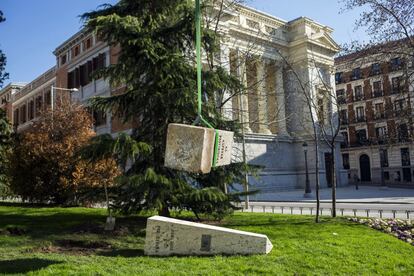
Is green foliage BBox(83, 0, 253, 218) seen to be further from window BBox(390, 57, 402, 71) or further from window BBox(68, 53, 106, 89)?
window BBox(68, 53, 106, 89)

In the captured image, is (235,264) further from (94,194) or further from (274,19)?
(274,19)

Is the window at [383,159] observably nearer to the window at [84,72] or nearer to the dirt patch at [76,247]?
the window at [84,72]

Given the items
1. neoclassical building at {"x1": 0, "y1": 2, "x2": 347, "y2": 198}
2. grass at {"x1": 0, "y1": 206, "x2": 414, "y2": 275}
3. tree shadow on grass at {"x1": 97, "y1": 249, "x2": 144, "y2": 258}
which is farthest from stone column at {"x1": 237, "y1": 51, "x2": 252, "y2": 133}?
neoclassical building at {"x1": 0, "y1": 2, "x2": 347, "y2": 198}

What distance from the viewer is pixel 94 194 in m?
11.3

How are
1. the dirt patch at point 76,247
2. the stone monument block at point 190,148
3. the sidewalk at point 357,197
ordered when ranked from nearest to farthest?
the stone monument block at point 190,148
the dirt patch at point 76,247
the sidewalk at point 357,197

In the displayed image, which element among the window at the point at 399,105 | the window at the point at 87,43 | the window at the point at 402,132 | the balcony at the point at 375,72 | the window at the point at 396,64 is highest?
the window at the point at 87,43

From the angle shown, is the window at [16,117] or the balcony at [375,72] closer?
the balcony at [375,72]

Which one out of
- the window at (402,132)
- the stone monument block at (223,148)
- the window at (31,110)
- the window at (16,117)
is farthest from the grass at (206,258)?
the window at (16,117)

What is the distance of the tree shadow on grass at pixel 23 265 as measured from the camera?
6.53m

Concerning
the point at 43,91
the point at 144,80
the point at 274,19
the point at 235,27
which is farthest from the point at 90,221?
the point at 43,91

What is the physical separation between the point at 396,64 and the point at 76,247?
12.1 metres

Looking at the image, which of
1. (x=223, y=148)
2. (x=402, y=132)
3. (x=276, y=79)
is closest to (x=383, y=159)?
A: (x=276, y=79)

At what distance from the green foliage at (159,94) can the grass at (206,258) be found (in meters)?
1.19

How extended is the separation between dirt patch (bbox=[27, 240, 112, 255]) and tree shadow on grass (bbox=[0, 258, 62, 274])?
1.02 metres
